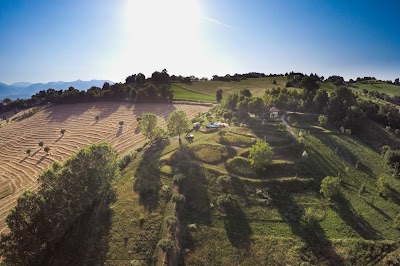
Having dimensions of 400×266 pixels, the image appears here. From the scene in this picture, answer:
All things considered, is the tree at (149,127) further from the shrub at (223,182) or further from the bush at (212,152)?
the shrub at (223,182)

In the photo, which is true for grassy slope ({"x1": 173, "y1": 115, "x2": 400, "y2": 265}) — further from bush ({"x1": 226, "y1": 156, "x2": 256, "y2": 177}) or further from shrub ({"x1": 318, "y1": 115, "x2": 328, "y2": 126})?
shrub ({"x1": 318, "y1": 115, "x2": 328, "y2": 126})

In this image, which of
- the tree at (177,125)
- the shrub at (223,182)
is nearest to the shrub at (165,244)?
the shrub at (223,182)

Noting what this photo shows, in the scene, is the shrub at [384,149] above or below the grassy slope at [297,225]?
above

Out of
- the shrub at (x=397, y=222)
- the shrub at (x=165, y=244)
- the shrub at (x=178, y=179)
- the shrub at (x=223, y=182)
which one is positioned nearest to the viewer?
the shrub at (x=165, y=244)

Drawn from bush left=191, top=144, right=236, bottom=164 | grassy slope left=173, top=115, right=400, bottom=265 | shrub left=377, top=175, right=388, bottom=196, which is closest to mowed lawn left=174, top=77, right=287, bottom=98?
bush left=191, top=144, right=236, bottom=164

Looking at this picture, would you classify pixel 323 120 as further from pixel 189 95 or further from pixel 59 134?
pixel 59 134

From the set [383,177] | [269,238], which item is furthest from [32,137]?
[383,177]
